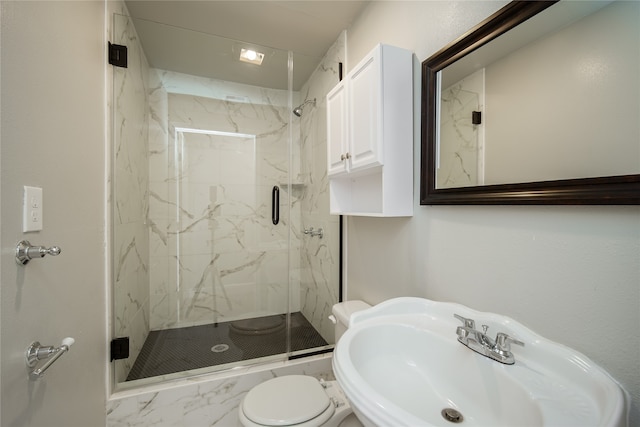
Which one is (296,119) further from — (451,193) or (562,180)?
(562,180)

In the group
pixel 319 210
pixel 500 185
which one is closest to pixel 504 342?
pixel 500 185

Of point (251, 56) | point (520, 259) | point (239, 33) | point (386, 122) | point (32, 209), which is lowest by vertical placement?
point (520, 259)

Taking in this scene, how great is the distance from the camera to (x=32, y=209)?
785 millimetres

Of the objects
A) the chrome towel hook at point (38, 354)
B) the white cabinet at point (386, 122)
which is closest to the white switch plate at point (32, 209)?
the chrome towel hook at point (38, 354)

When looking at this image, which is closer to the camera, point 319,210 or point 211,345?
point 211,345

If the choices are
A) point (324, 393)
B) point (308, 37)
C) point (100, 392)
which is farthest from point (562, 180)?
point (100, 392)

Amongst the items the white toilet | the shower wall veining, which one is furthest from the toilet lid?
the shower wall veining

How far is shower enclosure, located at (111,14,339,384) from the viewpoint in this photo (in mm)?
1950

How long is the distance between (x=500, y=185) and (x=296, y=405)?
124 centimetres

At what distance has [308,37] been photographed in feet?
6.59

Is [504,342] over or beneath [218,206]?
beneath

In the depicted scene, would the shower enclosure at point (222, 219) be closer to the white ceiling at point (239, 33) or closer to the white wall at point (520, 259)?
the white ceiling at point (239, 33)

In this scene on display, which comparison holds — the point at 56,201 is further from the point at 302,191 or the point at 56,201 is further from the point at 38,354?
the point at 302,191

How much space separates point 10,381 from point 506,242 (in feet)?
4.86
